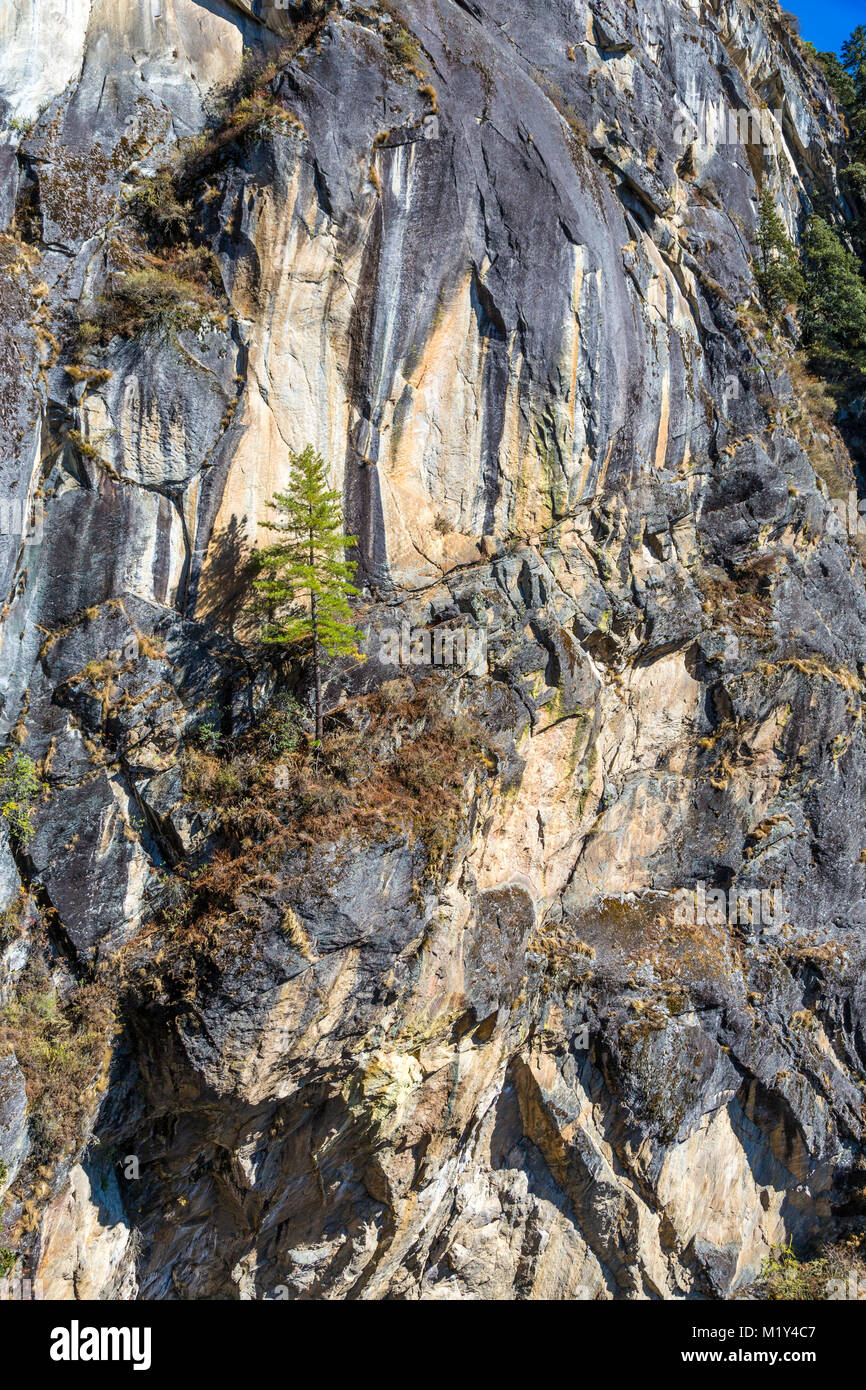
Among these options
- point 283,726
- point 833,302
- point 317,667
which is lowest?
point 283,726

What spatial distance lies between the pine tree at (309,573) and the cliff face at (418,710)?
662 millimetres

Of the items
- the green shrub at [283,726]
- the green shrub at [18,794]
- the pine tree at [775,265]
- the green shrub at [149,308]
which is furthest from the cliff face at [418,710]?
the pine tree at [775,265]

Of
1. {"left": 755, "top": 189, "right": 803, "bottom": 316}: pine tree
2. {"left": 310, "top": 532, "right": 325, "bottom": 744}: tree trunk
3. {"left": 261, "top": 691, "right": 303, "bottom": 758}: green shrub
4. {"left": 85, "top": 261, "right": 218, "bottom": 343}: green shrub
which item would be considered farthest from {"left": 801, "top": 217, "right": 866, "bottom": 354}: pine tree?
{"left": 261, "top": 691, "right": 303, "bottom": 758}: green shrub

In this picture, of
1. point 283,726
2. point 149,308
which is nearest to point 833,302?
point 149,308

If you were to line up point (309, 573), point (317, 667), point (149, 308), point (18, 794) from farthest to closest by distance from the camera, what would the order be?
point (317, 667)
point (149, 308)
point (309, 573)
point (18, 794)

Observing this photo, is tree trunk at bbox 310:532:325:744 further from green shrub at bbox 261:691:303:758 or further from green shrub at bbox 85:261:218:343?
green shrub at bbox 85:261:218:343

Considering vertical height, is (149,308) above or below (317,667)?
above

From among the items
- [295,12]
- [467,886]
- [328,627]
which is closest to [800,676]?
[467,886]

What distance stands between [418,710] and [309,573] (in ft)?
9.57

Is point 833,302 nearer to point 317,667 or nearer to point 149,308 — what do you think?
point 149,308

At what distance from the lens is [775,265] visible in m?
23.2

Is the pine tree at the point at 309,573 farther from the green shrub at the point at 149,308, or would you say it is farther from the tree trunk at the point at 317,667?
the green shrub at the point at 149,308

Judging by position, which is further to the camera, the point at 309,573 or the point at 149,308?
the point at 149,308

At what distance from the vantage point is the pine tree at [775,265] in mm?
23234
